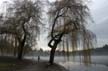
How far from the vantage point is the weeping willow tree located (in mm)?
32581

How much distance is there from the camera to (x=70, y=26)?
35.4 metres

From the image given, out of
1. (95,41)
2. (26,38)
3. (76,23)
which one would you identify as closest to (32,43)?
(26,38)

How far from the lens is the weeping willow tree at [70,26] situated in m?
32.6

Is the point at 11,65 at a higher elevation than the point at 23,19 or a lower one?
lower

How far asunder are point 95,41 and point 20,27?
15.2 meters

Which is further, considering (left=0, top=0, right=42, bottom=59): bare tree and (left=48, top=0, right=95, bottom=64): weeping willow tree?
(left=0, top=0, right=42, bottom=59): bare tree

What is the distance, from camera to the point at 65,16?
35.4 metres

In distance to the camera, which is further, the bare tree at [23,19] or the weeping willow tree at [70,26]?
the bare tree at [23,19]

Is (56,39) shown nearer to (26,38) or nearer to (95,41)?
(95,41)

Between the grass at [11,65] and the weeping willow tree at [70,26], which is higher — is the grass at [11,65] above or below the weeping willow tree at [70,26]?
below

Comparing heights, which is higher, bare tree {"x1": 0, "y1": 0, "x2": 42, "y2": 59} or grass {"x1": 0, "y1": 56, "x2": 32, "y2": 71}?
bare tree {"x1": 0, "y1": 0, "x2": 42, "y2": 59}

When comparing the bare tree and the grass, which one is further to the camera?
the bare tree

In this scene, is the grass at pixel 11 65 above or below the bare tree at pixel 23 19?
below

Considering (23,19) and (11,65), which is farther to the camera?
(23,19)
